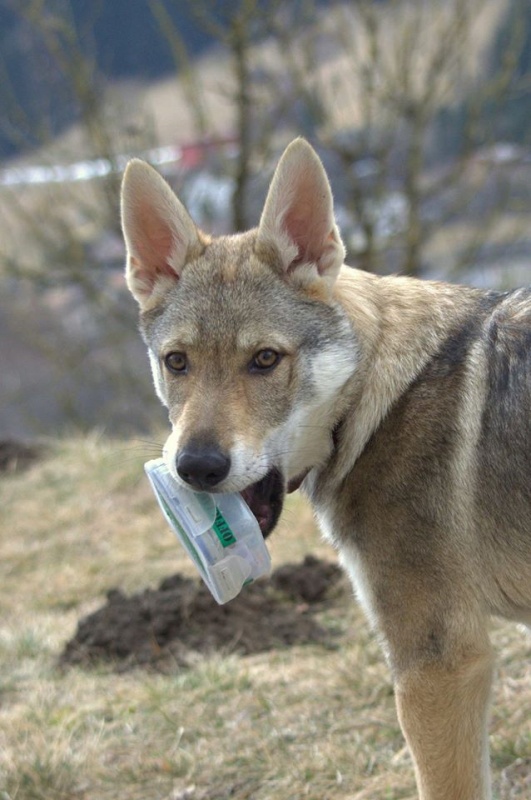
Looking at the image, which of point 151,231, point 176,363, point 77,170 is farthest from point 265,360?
point 77,170

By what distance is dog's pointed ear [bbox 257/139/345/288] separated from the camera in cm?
347

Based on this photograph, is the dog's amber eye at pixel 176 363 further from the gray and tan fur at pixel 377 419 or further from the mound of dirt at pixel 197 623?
the mound of dirt at pixel 197 623

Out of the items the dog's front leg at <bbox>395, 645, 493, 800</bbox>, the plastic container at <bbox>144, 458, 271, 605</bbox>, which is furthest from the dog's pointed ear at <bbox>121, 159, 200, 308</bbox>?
the dog's front leg at <bbox>395, 645, 493, 800</bbox>

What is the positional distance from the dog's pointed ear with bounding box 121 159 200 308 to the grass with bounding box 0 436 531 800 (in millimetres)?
689

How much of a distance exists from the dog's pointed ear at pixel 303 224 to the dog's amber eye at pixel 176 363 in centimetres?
48

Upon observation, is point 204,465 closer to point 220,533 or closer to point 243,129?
point 220,533

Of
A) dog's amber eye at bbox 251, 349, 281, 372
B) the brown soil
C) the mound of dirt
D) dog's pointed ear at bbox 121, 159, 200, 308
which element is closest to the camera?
dog's amber eye at bbox 251, 349, 281, 372

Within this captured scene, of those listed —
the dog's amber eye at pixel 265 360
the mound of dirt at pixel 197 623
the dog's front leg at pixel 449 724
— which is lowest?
the mound of dirt at pixel 197 623

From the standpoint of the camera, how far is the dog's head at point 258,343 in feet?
10.6

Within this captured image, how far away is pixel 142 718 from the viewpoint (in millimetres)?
4535

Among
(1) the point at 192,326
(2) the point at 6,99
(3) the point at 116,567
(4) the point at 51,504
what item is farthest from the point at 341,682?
(2) the point at 6,99

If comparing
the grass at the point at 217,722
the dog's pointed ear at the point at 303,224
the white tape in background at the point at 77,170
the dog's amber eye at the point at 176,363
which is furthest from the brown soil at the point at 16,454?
the dog's pointed ear at the point at 303,224

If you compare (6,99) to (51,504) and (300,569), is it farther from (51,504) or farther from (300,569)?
(300,569)

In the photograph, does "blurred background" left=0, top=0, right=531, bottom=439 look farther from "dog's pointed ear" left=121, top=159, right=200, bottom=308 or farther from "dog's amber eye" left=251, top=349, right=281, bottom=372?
"dog's amber eye" left=251, top=349, right=281, bottom=372
